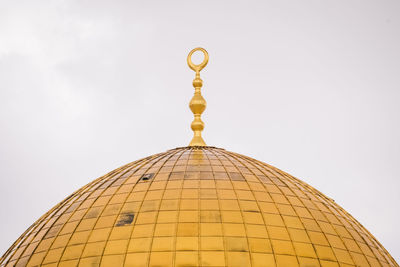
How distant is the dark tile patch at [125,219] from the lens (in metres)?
20.3

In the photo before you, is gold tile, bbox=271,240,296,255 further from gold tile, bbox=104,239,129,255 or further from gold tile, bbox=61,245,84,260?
gold tile, bbox=61,245,84,260

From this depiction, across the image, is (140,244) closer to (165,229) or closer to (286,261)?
(165,229)

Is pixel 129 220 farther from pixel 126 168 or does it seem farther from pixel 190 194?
pixel 126 168

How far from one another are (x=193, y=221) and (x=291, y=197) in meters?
3.40

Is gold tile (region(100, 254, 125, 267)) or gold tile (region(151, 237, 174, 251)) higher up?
gold tile (region(151, 237, 174, 251))

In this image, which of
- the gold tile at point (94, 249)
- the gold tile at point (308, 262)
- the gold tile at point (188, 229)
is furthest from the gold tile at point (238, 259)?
the gold tile at point (94, 249)

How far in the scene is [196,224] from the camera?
1983 centimetres

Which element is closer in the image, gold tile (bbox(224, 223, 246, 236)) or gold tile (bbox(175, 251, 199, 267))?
gold tile (bbox(175, 251, 199, 267))

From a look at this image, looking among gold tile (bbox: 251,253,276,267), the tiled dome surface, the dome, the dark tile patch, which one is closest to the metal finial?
the dome

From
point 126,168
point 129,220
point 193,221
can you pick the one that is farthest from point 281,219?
point 126,168

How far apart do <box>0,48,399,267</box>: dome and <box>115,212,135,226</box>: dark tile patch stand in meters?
0.03

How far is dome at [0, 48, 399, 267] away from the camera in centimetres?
1925

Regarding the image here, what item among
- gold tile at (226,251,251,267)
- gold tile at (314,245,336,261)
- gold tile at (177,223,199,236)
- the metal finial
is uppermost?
the metal finial

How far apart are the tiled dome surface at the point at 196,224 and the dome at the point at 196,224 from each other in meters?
0.03
